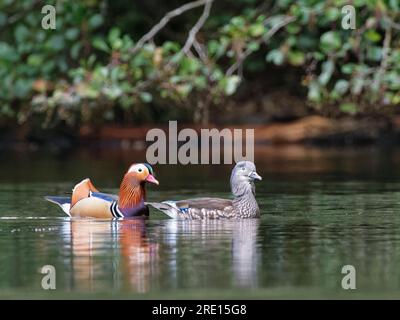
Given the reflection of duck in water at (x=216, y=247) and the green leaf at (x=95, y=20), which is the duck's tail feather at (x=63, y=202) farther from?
the green leaf at (x=95, y=20)

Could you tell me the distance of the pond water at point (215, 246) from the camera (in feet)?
29.0

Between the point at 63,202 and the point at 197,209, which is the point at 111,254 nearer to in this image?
the point at 197,209

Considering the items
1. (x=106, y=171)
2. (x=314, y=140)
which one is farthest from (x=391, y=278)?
(x=314, y=140)

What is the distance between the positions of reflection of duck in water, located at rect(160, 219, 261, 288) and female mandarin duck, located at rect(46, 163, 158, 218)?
31cm

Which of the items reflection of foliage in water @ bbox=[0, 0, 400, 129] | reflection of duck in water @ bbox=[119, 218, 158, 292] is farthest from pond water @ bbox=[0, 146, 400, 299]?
reflection of foliage in water @ bbox=[0, 0, 400, 129]

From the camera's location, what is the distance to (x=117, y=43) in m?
17.1

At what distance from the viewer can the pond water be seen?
348 inches

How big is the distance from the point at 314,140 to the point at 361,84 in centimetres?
977

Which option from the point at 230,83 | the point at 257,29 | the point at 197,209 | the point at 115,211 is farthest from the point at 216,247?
the point at 257,29

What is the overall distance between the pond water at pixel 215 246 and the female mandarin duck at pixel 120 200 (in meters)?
0.17

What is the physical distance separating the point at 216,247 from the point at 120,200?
1806mm

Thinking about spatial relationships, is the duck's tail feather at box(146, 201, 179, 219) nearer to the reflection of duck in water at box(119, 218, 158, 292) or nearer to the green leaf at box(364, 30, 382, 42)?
the reflection of duck in water at box(119, 218, 158, 292)

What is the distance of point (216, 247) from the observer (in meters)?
10.4
